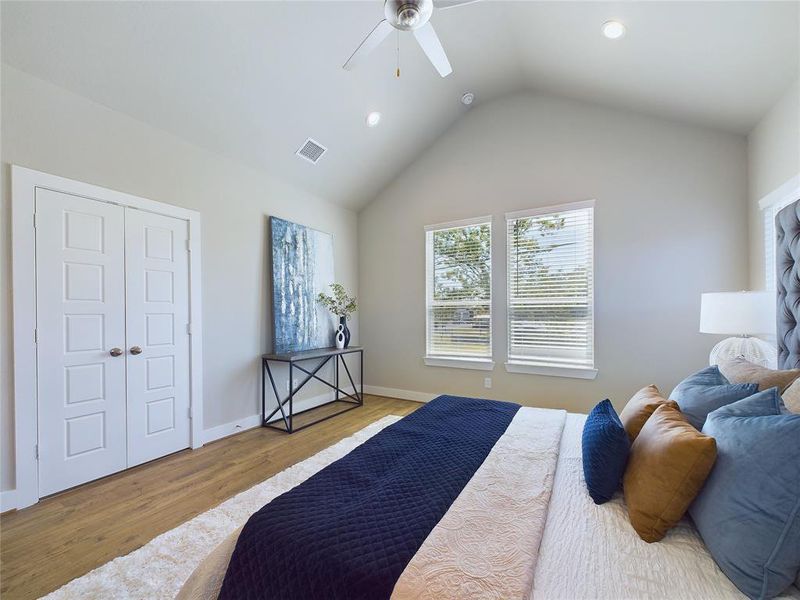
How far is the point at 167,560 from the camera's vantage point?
1.80 m

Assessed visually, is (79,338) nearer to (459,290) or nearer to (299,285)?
(299,285)

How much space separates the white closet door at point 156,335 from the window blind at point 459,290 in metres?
2.80

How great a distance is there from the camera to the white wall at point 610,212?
130 inches

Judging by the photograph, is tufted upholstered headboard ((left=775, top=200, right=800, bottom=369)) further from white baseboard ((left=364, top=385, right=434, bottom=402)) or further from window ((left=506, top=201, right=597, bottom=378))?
white baseboard ((left=364, top=385, right=434, bottom=402))

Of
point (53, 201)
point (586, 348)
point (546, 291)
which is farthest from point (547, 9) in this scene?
point (53, 201)

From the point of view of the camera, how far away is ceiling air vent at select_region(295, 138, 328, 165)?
3.81 metres

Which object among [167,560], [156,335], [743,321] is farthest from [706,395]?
[156,335]

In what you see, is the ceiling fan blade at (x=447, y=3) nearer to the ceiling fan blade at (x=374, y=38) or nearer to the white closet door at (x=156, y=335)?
the ceiling fan blade at (x=374, y=38)

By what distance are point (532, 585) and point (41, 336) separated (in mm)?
3135

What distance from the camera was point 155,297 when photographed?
301 centimetres

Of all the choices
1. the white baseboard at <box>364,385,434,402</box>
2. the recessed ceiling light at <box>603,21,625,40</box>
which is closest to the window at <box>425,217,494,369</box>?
the white baseboard at <box>364,385,434,402</box>

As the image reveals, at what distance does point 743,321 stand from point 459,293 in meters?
2.70

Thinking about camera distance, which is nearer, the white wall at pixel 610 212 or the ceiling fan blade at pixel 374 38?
the ceiling fan blade at pixel 374 38

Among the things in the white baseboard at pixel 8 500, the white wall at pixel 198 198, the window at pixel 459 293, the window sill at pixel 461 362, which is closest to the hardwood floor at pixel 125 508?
the white baseboard at pixel 8 500
